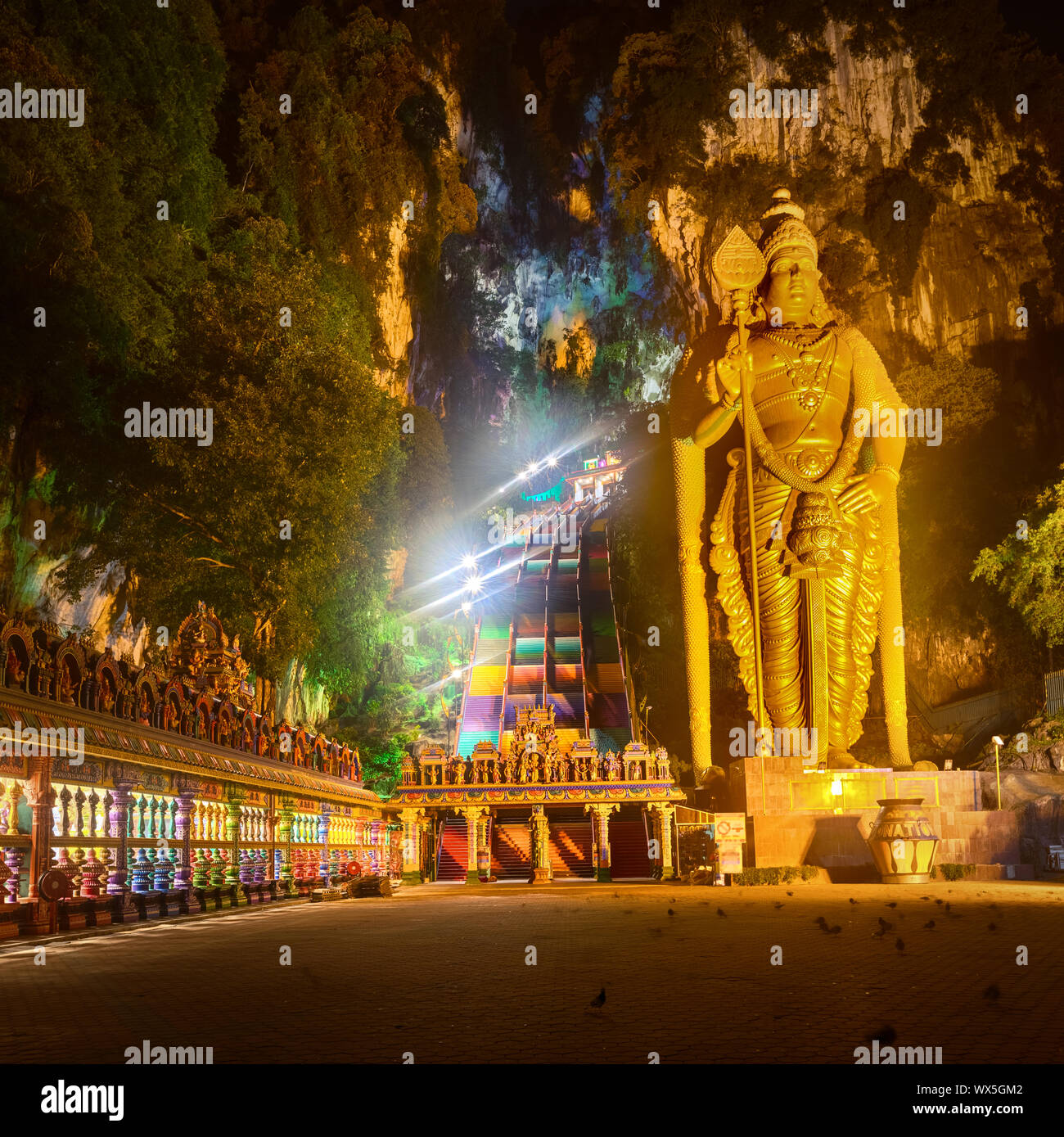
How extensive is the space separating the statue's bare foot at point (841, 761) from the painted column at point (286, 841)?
10.7 m

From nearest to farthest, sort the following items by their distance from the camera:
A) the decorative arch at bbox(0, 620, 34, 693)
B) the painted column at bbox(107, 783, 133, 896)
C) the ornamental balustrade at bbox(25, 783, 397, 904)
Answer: the decorative arch at bbox(0, 620, 34, 693), the ornamental balustrade at bbox(25, 783, 397, 904), the painted column at bbox(107, 783, 133, 896)

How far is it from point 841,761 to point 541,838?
7.52 meters

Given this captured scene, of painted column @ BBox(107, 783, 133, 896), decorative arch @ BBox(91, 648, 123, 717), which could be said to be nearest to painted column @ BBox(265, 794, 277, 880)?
painted column @ BBox(107, 783, 133, 896)

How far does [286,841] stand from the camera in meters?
21.2

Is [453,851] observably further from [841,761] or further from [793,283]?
[793,283]

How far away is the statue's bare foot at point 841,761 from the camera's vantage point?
23.8 metres

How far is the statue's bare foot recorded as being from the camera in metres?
23.8

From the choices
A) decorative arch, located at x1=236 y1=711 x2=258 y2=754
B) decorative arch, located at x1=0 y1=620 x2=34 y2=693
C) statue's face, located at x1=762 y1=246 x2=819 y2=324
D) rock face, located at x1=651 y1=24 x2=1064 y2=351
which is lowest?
decorative arch, located at x1=236 y1=711 x2=258 y2=754

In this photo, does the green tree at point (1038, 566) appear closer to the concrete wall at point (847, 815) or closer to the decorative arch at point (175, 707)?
the concrete wall at point (847, 815)

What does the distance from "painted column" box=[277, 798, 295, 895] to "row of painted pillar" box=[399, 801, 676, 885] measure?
6.51 metres

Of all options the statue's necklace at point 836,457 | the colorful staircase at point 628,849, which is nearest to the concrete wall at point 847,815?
the statue's necklace at point 836,457

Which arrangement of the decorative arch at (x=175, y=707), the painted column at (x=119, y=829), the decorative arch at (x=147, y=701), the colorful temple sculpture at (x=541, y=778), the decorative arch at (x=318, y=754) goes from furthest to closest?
the colorful temple sculpture at (x=541, y=778)
the decorative arch at (x=318, y=754)
the decorative arch at (x=175, y=707)
the decorative arch at (x=147, y=701)
the painted column at (x=119, y=829)

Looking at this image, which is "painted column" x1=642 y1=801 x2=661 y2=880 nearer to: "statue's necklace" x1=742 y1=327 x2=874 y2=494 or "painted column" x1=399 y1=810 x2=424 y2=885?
"painted column" x1=399 y1=810 x2=424 y2=885

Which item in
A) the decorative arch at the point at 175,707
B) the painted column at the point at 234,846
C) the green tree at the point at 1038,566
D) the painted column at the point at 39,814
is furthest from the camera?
the green tree at the point at 1038,566
